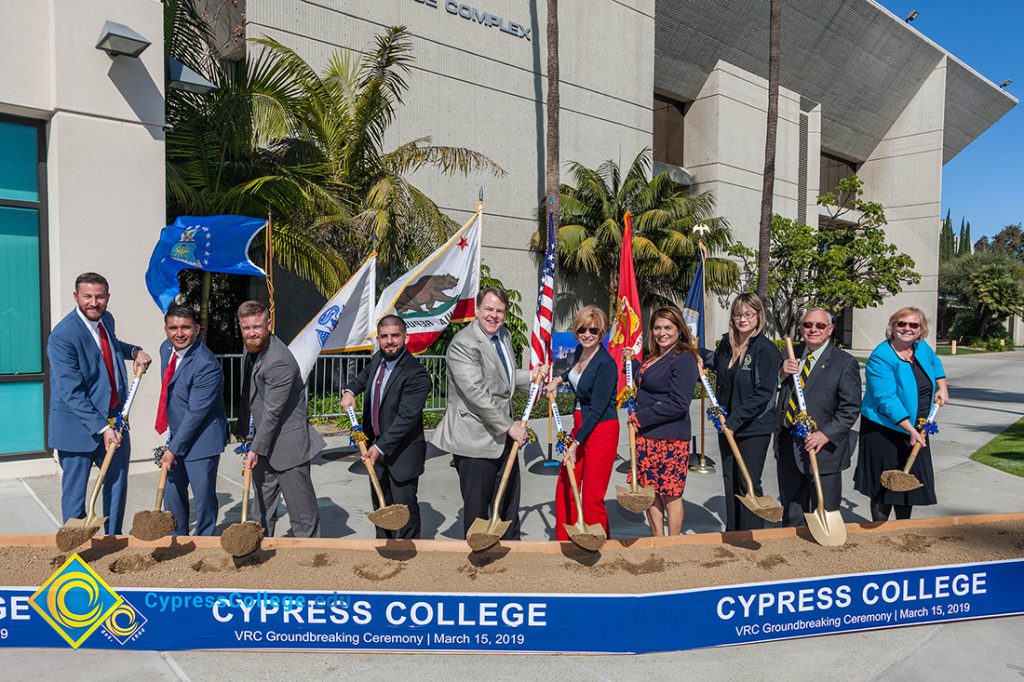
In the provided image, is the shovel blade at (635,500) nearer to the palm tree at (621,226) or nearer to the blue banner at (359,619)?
the blue banner at (359,619)

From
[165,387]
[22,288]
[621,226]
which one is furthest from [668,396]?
[621,226]

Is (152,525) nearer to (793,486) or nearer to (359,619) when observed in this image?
(359,619)

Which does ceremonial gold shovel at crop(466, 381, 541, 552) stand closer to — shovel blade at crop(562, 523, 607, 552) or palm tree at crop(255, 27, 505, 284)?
shovel blade at crop(562, 523, 607, 552)

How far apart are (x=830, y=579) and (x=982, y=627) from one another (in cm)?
109

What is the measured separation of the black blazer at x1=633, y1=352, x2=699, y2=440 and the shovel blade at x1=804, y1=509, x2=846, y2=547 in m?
0.91

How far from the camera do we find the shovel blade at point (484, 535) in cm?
371

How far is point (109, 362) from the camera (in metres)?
4.56

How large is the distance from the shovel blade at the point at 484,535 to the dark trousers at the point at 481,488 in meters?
0.27

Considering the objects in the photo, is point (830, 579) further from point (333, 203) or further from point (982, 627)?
point (333, 203)

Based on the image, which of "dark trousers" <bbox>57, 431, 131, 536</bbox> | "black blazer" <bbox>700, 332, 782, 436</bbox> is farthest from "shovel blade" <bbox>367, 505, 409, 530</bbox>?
"black blazer" <bbox>700, 332, 782, 436</bbox>

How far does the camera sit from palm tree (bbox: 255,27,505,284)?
33.3ft

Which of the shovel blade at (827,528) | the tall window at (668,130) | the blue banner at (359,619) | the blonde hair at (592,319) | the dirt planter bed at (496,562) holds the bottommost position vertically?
the blue banner at (359,619)

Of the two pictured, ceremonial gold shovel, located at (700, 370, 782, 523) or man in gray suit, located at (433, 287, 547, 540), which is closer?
ceremonial gold shovel, located at (700, 370, 782, 523)

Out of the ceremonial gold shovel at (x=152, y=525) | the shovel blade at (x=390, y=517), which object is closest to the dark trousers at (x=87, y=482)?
the ceremonial gold shovel at (x=152, y=525)
